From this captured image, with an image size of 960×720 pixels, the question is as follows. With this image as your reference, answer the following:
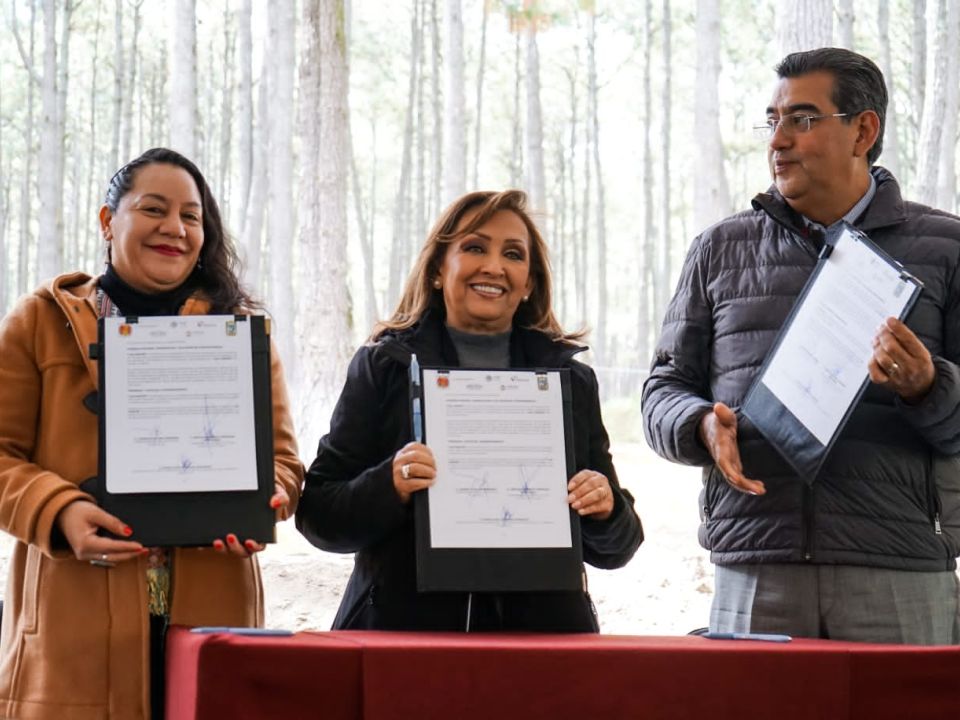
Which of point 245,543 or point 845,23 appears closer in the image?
point 245,543

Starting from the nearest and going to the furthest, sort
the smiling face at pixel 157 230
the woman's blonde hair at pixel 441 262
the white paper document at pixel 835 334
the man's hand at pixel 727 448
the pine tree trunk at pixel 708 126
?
the white paper document at pixel 835 334
the smiling face at pixel 157 230
the man's hand at pixel 727 448
the woman's blonde hair at pixel 441 262
the pine tree trunk at pixel 708 126

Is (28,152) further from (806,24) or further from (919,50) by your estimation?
(806,24)

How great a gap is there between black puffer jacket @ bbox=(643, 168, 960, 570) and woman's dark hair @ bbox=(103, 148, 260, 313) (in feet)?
3.72

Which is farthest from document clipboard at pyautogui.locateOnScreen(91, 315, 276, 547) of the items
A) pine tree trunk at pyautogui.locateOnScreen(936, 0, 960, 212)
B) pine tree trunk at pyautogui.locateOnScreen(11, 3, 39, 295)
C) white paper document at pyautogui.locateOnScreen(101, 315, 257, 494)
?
pine tree trunk at pyautogui.locateOnScreen(11, 3, 39, 295)

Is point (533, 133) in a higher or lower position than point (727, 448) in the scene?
higher

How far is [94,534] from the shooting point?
8.02 feet

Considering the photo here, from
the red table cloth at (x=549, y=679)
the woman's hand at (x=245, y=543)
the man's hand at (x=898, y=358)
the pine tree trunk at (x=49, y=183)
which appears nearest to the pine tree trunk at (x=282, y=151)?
the pine tree trunk at (x=49, y=183)

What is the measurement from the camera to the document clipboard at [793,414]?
8.80ft

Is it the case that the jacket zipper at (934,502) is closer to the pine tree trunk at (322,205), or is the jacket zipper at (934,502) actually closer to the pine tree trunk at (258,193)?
the pine tree trunk at (322,205)

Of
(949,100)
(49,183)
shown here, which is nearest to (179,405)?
(949,100)

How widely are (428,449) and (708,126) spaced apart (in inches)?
406

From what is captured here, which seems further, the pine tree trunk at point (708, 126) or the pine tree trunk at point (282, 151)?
the pine tree trunk at point (282, 151)

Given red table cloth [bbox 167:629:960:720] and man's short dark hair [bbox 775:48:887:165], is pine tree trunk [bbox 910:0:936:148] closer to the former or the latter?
man's short dark hair [bbox 775:48:887:165]

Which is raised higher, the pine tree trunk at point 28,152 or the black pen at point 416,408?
the pine tree trunk at point 28,152
